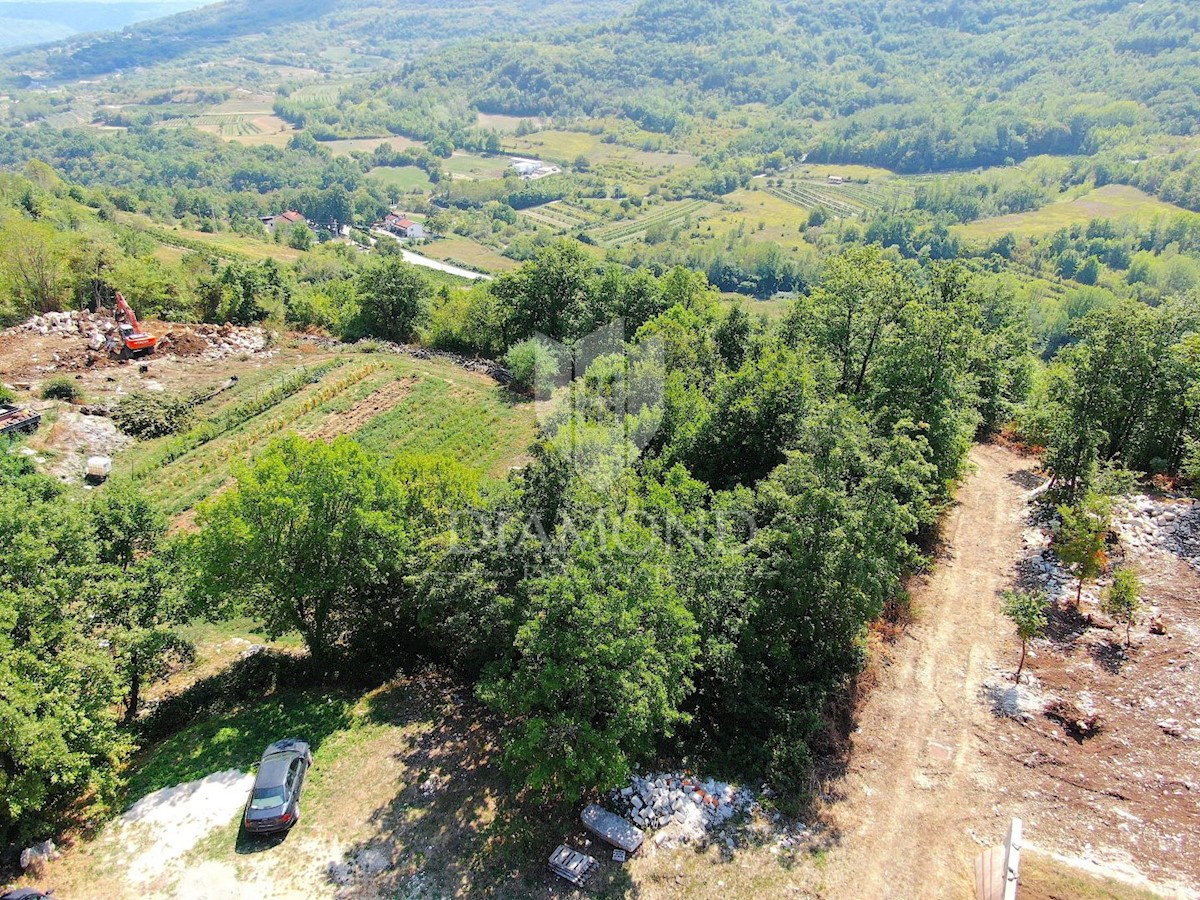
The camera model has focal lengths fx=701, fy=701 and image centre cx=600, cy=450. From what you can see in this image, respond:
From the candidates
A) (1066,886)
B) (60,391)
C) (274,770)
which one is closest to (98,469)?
(60,391)

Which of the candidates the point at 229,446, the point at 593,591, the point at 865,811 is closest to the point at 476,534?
the point at 593,591

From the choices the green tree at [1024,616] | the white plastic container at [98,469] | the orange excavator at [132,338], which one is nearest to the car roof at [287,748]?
the green tree at [1024,616]

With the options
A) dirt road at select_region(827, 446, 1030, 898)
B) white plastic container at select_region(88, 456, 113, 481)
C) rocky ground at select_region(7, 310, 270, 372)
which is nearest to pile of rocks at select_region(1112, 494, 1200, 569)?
dirt road at select_region(827, 446, 1030, 898)

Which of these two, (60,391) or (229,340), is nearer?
(60,391)

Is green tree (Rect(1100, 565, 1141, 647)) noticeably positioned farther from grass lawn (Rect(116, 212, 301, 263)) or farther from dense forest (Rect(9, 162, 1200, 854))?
grass lawn (Rect(116, 212, 301, 263))

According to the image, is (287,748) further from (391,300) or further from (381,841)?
(391,300)

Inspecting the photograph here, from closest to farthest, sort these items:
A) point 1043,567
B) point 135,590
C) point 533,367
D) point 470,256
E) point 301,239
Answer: point 135,590
point 1043,567
point 533,367
point 301,239
point 470,256
